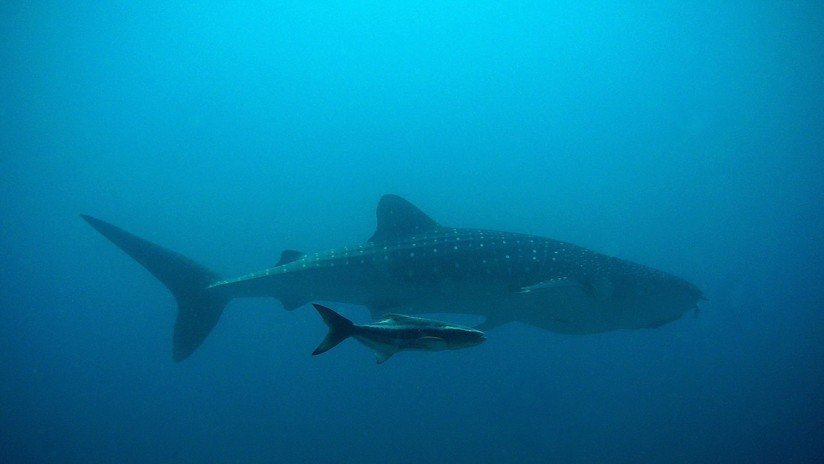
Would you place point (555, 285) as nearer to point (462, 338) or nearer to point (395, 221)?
point (395, 221)

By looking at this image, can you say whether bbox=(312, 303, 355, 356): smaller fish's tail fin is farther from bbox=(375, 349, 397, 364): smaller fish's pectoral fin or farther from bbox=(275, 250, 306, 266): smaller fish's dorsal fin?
bbox=(275, 250, 306, 266): smaller fish's dorsal fin

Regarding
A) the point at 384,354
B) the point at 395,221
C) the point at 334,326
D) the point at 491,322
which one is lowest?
the point at 491,322

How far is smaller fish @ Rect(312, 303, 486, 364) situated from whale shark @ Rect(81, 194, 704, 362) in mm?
3612

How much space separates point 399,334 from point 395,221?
420cm

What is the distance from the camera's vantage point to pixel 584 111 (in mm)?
90312

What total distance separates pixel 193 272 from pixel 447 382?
12953mm

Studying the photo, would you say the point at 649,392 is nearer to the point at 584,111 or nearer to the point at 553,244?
the point at 553,244

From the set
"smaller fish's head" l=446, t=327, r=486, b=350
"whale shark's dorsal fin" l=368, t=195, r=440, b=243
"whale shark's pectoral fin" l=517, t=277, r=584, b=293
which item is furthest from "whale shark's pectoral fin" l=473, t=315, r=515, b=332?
"smaller fish's head" l=446, t=327, r=486, b=350

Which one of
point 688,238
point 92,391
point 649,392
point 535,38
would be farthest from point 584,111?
point 92,391

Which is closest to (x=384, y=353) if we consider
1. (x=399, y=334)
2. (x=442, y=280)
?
(x=399, y=334)

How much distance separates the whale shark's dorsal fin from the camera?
6.73m

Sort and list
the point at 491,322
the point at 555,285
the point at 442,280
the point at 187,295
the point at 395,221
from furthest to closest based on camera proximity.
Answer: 1. the point at 491,322
2. the point at 187,295
3. the point at 395,221
4. the point at 442,280
5. the point at 555,285

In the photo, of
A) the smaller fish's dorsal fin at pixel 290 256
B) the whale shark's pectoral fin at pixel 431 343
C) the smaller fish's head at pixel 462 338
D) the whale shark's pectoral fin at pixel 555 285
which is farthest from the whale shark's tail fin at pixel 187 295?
the smaller fish's head at pixel 462 338

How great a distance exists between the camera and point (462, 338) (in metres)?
2.47
